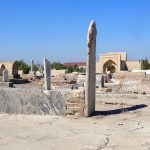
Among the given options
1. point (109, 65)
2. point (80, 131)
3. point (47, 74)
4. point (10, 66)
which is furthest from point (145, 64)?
point (80, 131)

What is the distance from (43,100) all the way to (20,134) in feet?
8.31

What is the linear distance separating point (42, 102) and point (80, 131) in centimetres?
248

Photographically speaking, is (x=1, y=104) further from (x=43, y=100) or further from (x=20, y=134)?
(x=20, y=134)

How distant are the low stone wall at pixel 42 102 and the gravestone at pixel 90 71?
6.2 inches

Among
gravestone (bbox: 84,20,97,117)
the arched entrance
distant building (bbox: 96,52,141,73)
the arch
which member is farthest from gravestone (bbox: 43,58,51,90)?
the arched entrance

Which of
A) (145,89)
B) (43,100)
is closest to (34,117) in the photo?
(43,100)

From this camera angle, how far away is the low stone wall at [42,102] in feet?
28.5

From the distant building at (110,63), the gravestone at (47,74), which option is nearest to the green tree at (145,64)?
the distant building at (110,63)

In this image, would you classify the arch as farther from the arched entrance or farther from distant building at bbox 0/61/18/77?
distant building at bbox 0/61/18/77

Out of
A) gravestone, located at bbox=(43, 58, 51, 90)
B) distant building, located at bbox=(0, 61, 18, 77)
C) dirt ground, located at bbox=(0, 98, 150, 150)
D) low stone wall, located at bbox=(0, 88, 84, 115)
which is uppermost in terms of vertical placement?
distant building, located at bbox=(0, 61, 18, 77)

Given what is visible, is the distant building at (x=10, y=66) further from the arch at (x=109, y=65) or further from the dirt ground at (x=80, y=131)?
the dirt ground at (x=80, y=131)

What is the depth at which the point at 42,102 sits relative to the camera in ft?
29.7

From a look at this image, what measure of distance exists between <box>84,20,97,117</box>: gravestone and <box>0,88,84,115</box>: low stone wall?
0.52 feet

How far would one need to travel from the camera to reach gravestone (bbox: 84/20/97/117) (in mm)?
8555
